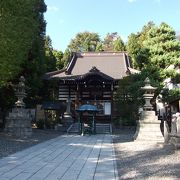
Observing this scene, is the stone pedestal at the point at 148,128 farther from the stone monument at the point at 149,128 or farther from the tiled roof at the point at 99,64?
the tiled roof at the point at 99,64

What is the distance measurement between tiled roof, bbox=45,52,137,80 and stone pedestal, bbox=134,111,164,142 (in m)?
14.9

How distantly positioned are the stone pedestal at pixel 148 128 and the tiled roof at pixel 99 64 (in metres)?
14.9

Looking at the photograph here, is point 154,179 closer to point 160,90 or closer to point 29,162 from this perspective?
point 29,162

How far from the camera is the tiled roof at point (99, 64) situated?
35500 mm

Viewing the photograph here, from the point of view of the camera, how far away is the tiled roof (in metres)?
35.5

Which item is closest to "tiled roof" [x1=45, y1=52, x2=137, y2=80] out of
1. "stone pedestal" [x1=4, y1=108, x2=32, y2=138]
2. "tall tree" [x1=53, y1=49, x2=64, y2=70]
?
"tall tree" [x1=53, y1=49, x2=64, y2=70]

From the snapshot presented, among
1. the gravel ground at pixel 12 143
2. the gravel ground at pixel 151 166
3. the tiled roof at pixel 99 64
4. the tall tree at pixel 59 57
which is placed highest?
the tall tree at pixel 59 57

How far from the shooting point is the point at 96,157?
11.6m

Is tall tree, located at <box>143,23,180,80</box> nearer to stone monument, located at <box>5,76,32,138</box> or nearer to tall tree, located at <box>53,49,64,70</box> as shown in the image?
stone monument, located at <box>5,76,32,138</box>

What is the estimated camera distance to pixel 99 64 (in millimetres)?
39281

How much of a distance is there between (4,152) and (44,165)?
3006 millimetres

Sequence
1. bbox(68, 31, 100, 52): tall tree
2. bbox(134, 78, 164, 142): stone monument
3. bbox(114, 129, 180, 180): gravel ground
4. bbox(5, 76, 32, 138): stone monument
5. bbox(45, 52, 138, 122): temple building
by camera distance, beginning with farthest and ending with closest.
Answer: bbox(68, 31, 100, 52): tall tree < bbox(45, 52, 138, 122): temple building < bbox(5, 76, 32, 138): stone monument < bbox(134, 78, 164, 142): stone monument < bbox(114, 129, 180, 180): gravel ground

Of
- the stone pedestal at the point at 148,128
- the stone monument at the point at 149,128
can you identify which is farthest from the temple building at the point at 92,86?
the stone pedestal at the point at 148,128

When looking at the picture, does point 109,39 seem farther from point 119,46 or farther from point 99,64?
point 99,64
